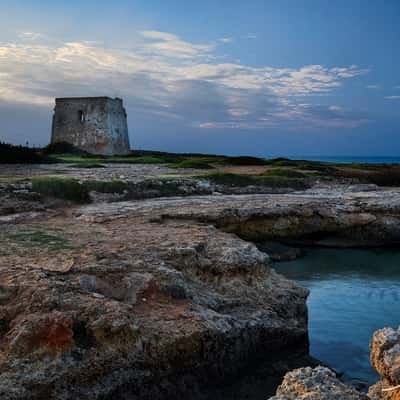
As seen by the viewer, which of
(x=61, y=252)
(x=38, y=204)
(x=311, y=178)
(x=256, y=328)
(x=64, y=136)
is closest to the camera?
(x=256, y=328)

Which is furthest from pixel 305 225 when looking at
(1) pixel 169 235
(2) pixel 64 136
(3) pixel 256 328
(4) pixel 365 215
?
(2) pixel 64 136

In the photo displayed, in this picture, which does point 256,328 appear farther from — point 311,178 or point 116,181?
point 311,178

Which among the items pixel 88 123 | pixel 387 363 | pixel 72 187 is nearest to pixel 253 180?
pixel 72 187

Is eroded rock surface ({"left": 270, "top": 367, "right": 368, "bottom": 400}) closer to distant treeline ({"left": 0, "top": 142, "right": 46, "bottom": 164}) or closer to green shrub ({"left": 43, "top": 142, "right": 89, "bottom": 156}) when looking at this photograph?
distant treeline ({"left": 0, "top": 142, "right": 46, "bottom": 164})

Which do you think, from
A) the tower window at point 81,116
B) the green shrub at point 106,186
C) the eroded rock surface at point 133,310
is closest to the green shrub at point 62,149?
the tower window at point 81,116

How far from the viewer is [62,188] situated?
1262 centimetres

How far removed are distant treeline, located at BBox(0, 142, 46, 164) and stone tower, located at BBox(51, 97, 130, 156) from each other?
40.5ft

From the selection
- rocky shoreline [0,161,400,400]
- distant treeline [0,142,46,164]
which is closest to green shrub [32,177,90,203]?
rocky shoreline [0,161,400,400]

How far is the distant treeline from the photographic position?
72.3 feet

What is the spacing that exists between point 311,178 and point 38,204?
36.2 feet

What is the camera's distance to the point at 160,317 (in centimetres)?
552

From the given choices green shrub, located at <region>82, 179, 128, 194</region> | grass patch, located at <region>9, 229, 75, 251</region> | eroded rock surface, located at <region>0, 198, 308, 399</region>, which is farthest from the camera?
green shrub, located at <region>82, 179, 128, 194</region>

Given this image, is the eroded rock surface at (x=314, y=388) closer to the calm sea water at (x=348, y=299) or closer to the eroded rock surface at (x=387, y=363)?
the eroded rock surface at (x=387, y=363)

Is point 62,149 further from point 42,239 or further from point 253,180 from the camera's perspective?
point 42,239
